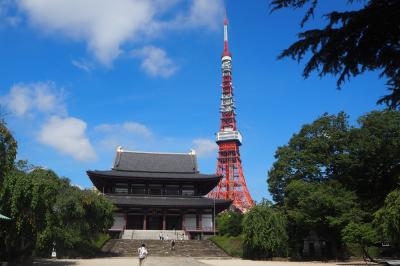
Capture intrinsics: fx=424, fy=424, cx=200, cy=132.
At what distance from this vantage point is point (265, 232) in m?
29.4

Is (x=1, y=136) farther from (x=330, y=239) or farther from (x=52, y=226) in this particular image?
(x=330, y=239)

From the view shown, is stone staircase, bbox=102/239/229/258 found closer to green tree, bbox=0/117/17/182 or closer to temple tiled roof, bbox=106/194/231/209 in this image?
temple tiled roof, bbox=106/194/231/209

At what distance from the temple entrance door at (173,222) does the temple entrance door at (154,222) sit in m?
0.84

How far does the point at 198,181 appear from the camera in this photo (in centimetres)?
4553

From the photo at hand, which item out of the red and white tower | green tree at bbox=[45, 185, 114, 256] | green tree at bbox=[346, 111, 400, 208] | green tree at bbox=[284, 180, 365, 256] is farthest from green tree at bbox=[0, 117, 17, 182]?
the red and white tower

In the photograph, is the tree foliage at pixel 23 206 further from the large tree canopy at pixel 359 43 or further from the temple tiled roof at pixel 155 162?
the temple tiled roof at pixel 155 162

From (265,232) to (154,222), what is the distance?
59.4 ft

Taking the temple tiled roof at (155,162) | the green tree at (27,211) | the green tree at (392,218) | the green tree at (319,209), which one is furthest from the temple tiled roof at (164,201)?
the green tree at (392,218)

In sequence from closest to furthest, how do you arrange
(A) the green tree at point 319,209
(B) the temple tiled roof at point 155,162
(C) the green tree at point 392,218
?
(C) the green tree at point 392,218 → (A) the green tree at point 319,209 → (B) the temple tiled roof at point 155,162

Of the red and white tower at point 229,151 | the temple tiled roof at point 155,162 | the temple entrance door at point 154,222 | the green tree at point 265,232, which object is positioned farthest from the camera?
the red and white tower at point 229,151

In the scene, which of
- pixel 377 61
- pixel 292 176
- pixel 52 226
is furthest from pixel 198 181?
pixel 377 61

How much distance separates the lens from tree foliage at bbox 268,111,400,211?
29.2 meters

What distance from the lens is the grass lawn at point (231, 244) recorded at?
33.9 m

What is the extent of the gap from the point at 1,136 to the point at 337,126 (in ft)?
79.8
